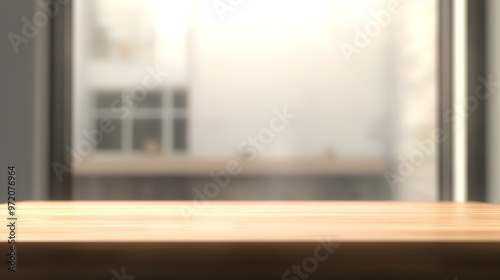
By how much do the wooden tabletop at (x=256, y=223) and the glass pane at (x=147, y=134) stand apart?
205 centimetres

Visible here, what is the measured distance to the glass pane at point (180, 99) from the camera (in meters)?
3.11

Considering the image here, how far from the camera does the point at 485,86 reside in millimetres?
1375

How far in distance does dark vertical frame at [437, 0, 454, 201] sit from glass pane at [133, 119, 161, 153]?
5.82ft

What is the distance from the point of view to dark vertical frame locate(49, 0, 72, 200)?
1368 mm

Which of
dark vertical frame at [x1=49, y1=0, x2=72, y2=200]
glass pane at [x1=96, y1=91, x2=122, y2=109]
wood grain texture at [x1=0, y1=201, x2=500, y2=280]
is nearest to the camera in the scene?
wood grain texture at [x1=0, y1=201, x2=500, y2=280]

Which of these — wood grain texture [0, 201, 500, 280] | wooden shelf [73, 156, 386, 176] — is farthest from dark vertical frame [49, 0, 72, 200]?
wooden shelf [73, 156, 386, 176]

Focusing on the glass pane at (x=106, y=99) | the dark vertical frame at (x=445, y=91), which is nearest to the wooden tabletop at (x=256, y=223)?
the dark vertical frame at (x=445, y=91)

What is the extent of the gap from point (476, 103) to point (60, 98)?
3.28 feet

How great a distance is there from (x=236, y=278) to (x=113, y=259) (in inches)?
4.3

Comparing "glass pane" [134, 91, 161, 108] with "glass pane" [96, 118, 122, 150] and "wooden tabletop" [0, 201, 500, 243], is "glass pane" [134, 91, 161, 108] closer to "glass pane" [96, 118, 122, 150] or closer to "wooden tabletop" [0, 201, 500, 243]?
"glass pane" [96, 118, 122, 150]

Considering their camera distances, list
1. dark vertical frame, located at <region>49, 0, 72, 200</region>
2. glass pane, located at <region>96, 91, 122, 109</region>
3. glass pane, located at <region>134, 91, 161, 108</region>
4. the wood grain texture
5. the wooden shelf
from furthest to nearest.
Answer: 1. glass pane, located at <region>96, 91, 122, 109</region>
2. glass pane, located at <region>134, 91, 161, 108</region>
3. the wooden shelf
4. dark vertical frame, located at <region>49, 0, 72, 200</region>
5. the wood grain texture

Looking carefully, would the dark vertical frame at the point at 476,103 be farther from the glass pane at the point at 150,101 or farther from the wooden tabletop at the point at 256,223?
the glass pane at the point at 150,101

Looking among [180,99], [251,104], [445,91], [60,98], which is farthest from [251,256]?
[180,99]

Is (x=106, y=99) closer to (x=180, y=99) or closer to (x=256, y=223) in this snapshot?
(x=180, y=99)
